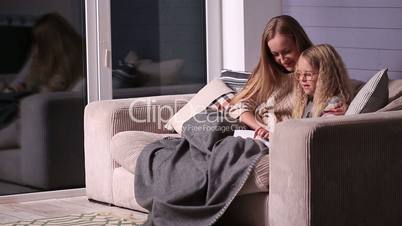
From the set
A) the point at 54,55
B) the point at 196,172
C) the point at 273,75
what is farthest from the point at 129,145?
the point at 54,55

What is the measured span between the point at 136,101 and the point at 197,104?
0.35 m

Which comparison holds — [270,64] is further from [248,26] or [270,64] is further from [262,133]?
[248,26]

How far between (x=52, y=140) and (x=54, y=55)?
1.56 ft

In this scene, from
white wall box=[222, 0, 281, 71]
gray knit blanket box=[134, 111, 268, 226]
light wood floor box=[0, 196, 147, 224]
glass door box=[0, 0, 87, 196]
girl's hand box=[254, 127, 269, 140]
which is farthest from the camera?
white wall box=[222, 0, 281, 71]

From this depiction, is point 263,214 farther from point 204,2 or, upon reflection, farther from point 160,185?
point 204,2

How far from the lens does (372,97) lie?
4.54 m

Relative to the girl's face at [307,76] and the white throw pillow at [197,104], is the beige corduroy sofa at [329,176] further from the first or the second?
the white throw pillow at [197,104]

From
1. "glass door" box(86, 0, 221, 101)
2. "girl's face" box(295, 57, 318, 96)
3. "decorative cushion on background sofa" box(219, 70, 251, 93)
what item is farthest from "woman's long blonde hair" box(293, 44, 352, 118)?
"glass door" box(86, 0, 221, 101)

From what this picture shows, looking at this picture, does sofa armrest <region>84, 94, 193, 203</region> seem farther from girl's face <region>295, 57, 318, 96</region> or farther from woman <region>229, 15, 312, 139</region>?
girl's face <region>295, 57, 318, 96</region>

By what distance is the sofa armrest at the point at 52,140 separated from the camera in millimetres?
Answer: 5816

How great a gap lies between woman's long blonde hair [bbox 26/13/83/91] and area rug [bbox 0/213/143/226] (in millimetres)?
996

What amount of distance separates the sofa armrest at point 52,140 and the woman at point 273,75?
1.21 m

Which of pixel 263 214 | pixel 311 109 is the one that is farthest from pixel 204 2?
pixel 263 214

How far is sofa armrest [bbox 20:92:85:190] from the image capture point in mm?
5816
